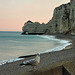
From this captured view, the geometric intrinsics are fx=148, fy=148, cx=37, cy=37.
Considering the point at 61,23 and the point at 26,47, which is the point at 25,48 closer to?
the point at 26,47

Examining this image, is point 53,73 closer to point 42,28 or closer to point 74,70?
point 74,70

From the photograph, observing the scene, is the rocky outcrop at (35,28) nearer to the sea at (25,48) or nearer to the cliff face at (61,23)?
the cliff face at (61,23)

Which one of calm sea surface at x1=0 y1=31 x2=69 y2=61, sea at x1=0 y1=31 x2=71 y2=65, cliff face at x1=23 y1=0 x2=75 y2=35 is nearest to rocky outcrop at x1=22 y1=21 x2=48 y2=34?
cliff face at x1=23 y1=0 x2=75 y2=35

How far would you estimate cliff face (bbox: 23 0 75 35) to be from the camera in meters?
70.6

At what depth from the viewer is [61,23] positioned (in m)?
85.6

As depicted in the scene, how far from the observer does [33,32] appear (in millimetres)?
139250

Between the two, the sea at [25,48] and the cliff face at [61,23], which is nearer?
the sea at [25,48]

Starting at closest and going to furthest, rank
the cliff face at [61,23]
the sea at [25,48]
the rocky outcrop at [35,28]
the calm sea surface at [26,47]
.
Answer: the sea at [25,48]
the calm sea surface at [26,47]
the cliff face at [61,23]
the rocky outcrop at [35,28]

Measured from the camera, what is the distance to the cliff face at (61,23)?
70.6m

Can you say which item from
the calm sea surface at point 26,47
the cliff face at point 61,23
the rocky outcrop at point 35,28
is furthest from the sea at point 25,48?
the rocky outcrop at point 35,28

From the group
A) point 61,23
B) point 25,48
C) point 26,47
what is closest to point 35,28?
point 61,23

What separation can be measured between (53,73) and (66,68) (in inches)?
13.6

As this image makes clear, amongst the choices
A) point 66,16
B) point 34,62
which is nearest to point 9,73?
point 34,62

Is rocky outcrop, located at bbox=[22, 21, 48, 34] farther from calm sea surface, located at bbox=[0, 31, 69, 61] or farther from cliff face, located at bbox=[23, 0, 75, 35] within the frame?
calm sea surface, located at bbox=[0, 31, 69, 61]
